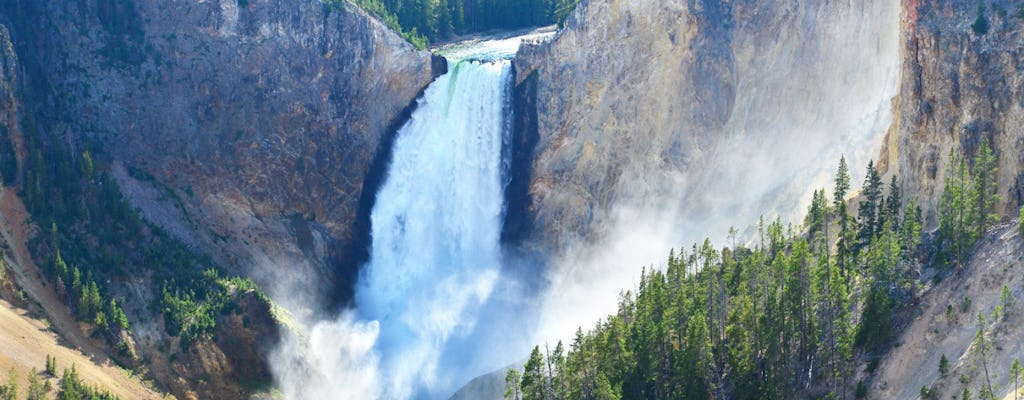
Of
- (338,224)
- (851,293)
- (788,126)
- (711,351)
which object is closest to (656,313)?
(711,351)

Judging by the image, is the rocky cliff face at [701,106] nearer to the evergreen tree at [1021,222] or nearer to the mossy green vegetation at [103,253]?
the evergreen tree at [1021,222]

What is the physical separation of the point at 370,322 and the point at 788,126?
1388 inches

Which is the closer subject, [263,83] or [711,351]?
[711,351]

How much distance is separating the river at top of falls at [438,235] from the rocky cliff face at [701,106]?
454cm

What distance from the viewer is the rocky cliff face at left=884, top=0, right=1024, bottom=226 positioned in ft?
231

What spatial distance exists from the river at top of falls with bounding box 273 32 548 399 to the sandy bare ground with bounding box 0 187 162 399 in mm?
17450

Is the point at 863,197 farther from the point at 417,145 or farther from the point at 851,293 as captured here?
the point at 417,145

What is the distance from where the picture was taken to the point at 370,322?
104 metres

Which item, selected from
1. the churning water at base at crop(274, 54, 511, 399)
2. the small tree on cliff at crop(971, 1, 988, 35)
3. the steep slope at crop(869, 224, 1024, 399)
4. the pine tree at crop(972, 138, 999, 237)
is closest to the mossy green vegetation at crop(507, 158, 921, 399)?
the steep slope at crop(869, 224, 1024, 399)

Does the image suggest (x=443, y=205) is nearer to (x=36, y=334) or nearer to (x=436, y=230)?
(x=436, y=230)

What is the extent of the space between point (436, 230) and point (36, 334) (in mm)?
34088

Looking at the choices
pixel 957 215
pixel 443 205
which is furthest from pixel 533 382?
pixel 443 205

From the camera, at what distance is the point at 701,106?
3863 inches

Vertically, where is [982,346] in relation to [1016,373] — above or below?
above
